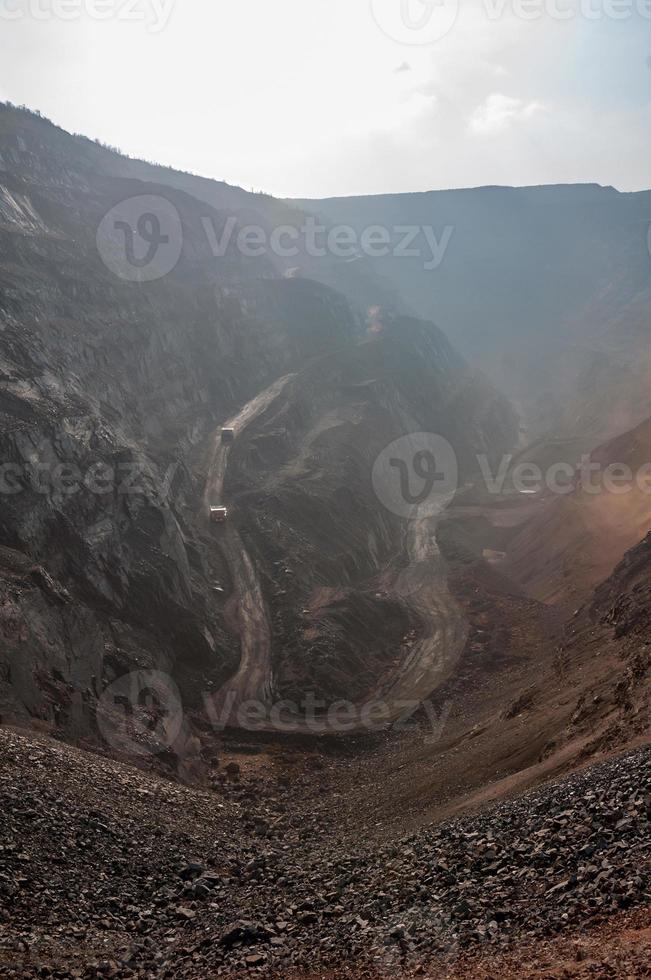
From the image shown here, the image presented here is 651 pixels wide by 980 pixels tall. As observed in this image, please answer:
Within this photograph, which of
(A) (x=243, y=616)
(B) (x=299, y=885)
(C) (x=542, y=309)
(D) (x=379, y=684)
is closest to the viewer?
(B) (x=299, y=885)

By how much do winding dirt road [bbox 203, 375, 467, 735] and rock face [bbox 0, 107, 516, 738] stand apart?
0.71 metres

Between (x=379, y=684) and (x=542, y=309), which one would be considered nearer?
Answer: (x=379, y=684)

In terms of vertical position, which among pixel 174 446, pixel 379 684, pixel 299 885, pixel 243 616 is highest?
pixel 174 446

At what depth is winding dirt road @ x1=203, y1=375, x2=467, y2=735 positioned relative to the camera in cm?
3462

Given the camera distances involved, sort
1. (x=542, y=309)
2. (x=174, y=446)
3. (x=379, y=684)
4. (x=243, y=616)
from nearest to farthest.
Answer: (x=379, y=684) < (x=243, y=616) < (x=174, y=446) < (x=542, y=309)

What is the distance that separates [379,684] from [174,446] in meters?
29.6

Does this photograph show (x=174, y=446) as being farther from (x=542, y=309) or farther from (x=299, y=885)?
(x=542, y=309)

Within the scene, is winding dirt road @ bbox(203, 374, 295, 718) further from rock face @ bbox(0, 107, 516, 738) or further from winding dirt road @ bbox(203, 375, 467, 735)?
rock face @ bbox(0, 107, 516, 738)

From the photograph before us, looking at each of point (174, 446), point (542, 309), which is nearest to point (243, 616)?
point (174, 446)

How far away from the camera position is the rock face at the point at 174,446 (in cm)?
3384

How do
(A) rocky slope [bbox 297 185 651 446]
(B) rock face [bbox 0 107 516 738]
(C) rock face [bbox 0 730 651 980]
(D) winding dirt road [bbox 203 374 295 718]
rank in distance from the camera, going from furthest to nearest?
1. (A) rocky slope [bbox 297 185 651 446]
2. (D) winding dirt road [bbox 203 374 295 718]
3. (B) rock face [bbox 0 107 516 738]
4. (C) rock face [bbox 0 730 651 980]

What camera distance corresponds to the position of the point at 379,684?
38.9 metres

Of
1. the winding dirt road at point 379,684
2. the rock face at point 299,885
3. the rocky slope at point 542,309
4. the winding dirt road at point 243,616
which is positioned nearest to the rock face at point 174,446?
the winding dirt road at point 243,616

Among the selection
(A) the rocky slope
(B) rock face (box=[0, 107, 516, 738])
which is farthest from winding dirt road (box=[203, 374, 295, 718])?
(A) the rocky slope
